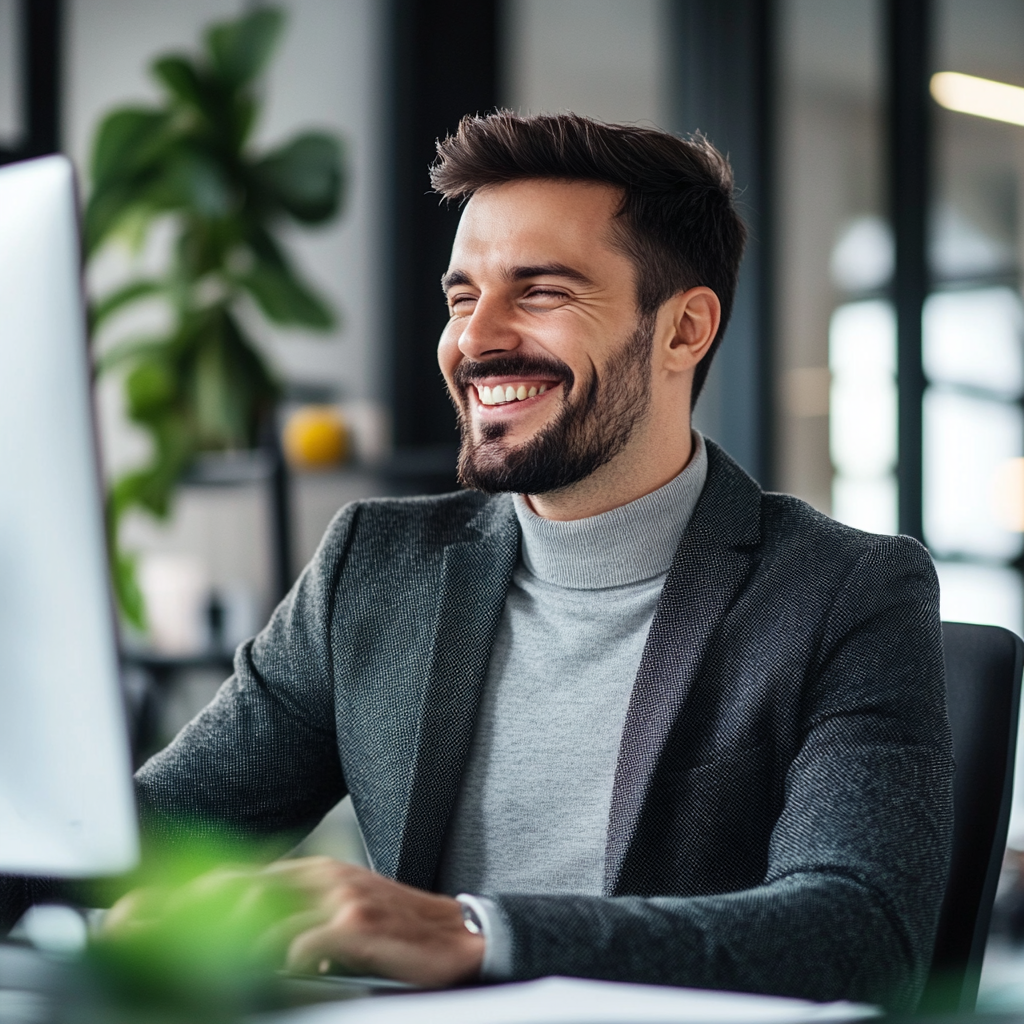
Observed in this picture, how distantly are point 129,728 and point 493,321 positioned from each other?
2.61 feet

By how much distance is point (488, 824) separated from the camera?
4.10 ft

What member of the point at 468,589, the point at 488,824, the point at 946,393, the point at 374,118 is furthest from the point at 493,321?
the point at 374,118

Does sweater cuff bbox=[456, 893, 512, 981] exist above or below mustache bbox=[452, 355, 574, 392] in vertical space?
below

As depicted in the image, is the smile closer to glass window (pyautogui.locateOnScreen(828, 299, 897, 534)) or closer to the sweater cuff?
the sweater cuff

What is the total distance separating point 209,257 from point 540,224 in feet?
8.94

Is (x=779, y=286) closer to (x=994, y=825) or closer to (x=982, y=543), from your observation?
(x=982, y=543)

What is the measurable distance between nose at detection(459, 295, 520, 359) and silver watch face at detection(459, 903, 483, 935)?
70 cm

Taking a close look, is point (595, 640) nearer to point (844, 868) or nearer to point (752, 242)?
point (844, 868)

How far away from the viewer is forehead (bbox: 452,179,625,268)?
4.38 ft

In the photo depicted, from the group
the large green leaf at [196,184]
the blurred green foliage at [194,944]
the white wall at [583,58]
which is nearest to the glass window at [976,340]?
the white wall at [583,58]

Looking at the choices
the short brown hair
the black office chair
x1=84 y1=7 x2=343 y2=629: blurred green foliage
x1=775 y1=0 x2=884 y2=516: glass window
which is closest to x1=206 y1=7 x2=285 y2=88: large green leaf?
x1=84 y1=7 x2=343 y2=629: blurred green foliage

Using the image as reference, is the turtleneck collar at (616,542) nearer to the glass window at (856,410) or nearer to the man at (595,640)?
the man at (595,640)

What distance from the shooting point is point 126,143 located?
368cm

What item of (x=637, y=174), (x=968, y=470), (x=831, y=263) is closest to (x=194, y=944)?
(x=637, y=174)
